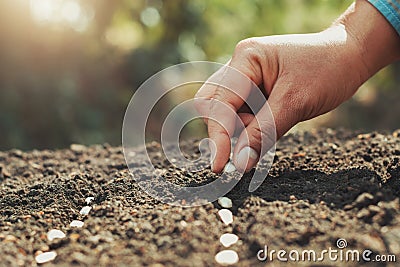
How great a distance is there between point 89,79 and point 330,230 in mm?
3693

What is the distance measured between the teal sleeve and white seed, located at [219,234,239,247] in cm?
89

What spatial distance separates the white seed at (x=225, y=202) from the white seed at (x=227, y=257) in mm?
227

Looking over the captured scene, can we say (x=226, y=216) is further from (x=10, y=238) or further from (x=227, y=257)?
(x=10, y=238)

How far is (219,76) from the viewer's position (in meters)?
1.53

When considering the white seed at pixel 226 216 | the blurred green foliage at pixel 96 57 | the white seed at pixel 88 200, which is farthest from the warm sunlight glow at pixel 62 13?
the white seed at pixel 226 216

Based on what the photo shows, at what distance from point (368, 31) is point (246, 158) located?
0.56 m

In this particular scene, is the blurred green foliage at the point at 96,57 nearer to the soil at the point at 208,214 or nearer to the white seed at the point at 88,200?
the soil at the point at 208,214

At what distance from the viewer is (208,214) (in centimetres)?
124

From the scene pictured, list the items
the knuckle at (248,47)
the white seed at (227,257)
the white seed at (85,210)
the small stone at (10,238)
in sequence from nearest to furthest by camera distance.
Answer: the white seed at (227,257) → the small stone at (10,238) → the white seed at (85,210) → the knuckle at (248,47)

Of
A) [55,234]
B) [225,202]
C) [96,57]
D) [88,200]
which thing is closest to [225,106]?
[225,202]

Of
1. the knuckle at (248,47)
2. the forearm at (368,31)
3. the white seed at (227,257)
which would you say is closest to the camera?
the white seed at (227,257)

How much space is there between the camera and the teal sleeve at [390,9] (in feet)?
5.23

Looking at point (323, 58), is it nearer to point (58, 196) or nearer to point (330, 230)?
point (330, 230)

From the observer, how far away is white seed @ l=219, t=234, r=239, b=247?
1105mm
